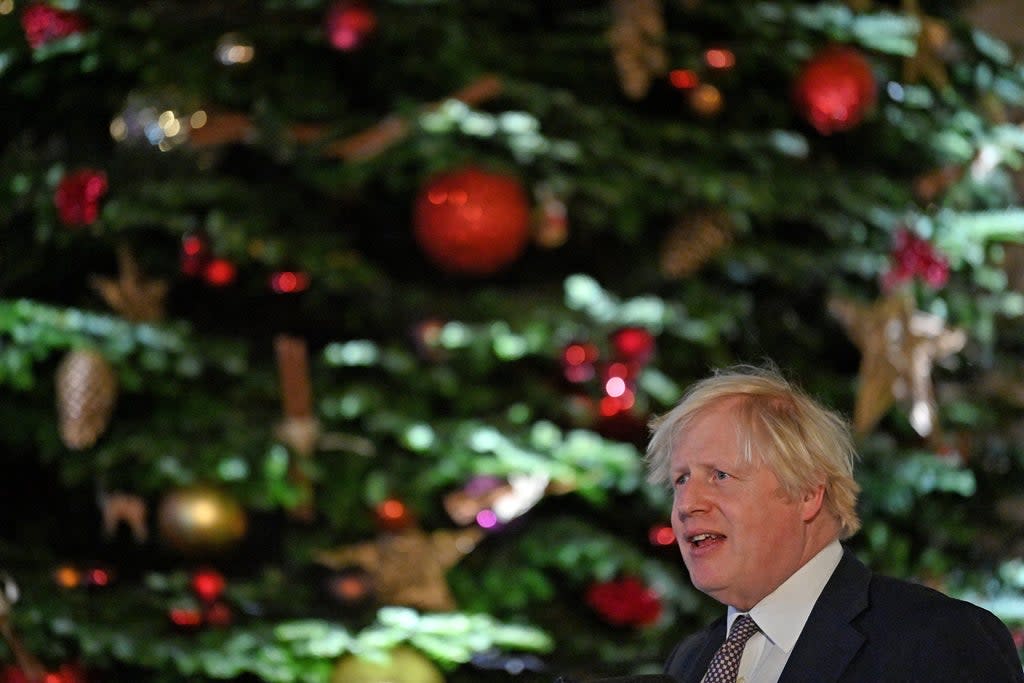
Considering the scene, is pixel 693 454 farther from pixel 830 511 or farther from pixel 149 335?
pixel 149 335

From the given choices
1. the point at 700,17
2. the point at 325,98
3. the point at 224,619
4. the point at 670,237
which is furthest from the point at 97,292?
the point at 700,17

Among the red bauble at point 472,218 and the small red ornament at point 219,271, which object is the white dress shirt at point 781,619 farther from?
the small red ornament at point 219,271

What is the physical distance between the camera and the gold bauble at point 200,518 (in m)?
3.22

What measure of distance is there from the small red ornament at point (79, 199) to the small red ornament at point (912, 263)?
2010 millimetres

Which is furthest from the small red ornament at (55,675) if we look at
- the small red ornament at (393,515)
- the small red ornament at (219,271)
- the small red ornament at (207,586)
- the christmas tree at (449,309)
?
the small red ornament at (219,271)

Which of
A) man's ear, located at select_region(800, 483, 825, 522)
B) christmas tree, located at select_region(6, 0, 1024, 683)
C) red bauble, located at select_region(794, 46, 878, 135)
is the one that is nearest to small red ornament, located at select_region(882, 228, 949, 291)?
christmas tree, located at select_region(6, 0, 1024, 683)

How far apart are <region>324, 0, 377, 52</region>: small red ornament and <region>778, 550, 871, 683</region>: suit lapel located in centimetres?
205

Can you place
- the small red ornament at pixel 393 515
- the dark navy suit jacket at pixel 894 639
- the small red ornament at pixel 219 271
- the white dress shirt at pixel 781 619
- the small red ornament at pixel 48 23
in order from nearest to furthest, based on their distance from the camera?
1. the dark navy suit jacket at pixel 894 639
2. the white dress shirt at pixel 781 619
3. the small red ornament at pixel 48 23
4. the small red ornament at pixel 393 515
5. the small red ornament at pixel 219 271

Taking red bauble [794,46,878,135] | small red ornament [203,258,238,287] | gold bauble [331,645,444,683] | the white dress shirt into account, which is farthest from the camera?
red bauble [794,46,878,135]

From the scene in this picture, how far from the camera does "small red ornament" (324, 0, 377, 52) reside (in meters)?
3.29

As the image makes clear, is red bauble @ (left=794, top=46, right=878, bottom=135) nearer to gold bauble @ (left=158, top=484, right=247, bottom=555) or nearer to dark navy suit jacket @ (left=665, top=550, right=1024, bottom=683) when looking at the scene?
gold bauble @ (left=158, top=484, right=247, bottom=555)

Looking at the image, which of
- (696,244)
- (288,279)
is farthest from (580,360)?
(288,279)

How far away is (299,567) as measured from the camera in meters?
3.37

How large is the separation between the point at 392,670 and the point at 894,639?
1.65m
